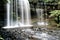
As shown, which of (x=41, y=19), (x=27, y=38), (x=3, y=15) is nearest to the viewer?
(x=27, y=38)

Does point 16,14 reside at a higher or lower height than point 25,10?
lower

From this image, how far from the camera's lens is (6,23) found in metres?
16.0

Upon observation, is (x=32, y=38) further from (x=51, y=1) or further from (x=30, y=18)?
(x=51, y=1)

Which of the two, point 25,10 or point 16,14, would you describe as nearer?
point 16,14

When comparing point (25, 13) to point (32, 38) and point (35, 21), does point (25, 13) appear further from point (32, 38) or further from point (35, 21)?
point (32, 38)

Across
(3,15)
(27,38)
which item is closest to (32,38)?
(27,38)

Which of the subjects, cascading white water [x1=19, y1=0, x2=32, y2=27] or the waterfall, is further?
cascading white water [x1=19, y1=0, x2=32, y2=27]

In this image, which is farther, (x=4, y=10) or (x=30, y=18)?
(x=30, y=18)

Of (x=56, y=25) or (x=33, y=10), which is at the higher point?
(x=33, y=10)

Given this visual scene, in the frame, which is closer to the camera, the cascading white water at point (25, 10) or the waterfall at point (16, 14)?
the waterfall at point (16, 14)

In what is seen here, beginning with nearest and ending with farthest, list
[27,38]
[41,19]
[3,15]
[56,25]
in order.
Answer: [27,38], [56,25], [3,15], [41,19]

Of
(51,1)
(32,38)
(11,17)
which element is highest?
(51,1)

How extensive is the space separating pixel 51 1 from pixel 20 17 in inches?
167

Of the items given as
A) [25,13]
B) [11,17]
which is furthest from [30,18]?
[11,17]
